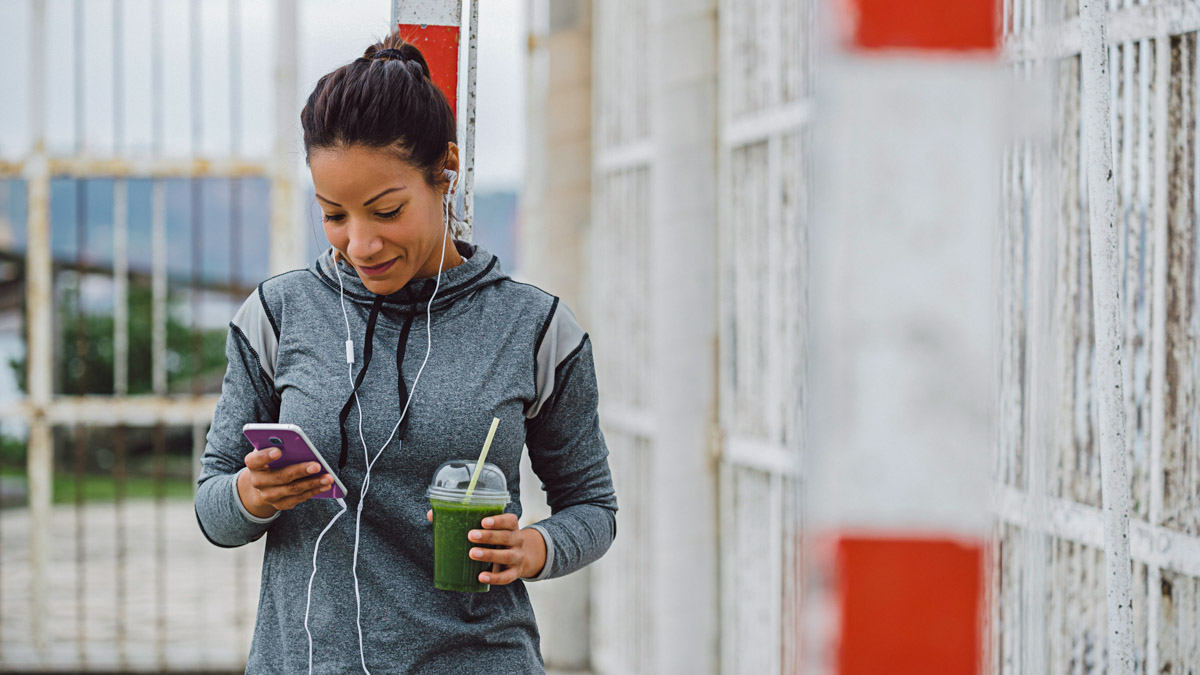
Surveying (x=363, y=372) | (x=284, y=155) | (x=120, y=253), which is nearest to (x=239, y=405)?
(x=363, y=372)

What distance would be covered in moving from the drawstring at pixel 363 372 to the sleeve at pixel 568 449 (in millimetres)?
215

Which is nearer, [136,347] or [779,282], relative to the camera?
[779,282]

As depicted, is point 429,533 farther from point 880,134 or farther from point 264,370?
point 880,134

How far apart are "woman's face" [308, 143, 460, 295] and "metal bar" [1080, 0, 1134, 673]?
811 millimetres

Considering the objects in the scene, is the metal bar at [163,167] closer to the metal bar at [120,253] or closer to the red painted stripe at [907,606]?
the metal bar at [120,253]

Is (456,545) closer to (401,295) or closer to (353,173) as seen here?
(401,295)

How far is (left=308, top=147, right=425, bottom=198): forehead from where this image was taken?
1.50 meters

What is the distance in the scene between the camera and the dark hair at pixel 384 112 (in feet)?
4.95

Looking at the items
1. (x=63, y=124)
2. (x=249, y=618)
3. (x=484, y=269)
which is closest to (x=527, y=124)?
(x=63, y=124)

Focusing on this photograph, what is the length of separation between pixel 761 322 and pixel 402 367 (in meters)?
1.89

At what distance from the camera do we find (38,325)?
459cm

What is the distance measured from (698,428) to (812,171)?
269cm

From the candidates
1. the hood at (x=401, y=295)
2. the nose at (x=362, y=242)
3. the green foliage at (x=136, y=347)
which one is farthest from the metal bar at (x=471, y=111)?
the green foliage at (x=136, y=347)

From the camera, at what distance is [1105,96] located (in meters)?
1.35
